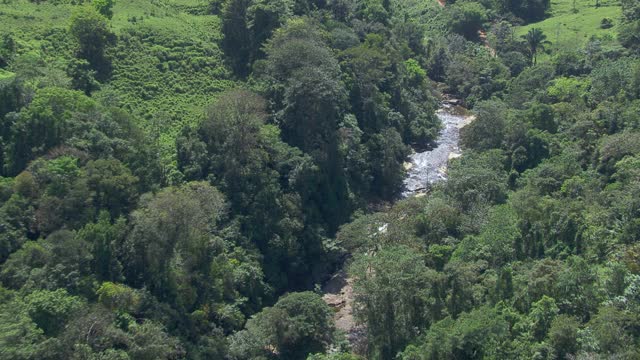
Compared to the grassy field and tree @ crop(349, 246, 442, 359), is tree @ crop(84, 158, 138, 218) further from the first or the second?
the grassy field

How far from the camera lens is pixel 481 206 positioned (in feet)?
173

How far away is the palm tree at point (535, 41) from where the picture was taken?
3280 inches

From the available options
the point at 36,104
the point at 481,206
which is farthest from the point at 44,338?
the point at 481,206

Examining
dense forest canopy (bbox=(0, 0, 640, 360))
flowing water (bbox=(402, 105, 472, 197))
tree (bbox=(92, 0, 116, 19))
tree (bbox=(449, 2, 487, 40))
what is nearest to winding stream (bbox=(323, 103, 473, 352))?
flowing water (bbox=(402, 105, 472, 197))

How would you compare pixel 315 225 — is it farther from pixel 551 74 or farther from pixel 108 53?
pixel 551 74

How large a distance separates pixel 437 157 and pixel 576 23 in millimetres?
31466

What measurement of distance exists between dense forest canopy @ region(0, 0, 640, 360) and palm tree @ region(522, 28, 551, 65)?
843 cm

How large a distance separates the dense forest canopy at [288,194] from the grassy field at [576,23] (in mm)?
7530

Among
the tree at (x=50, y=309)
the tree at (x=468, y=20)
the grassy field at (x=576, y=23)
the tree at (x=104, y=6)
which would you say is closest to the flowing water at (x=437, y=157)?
the tree at (x=468, y=20)

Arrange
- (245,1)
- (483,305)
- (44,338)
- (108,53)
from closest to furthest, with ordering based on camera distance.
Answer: (44,338) < (483,305) < (108,53) < (245,1)

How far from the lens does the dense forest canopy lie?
3916 cm

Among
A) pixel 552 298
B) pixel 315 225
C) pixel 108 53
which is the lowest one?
pixel 315 225

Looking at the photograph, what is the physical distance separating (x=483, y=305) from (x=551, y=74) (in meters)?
38.8

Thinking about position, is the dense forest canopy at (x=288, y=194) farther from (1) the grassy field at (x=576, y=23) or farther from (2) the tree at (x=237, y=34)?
(1) the grassy field at (x=576, y=23)
